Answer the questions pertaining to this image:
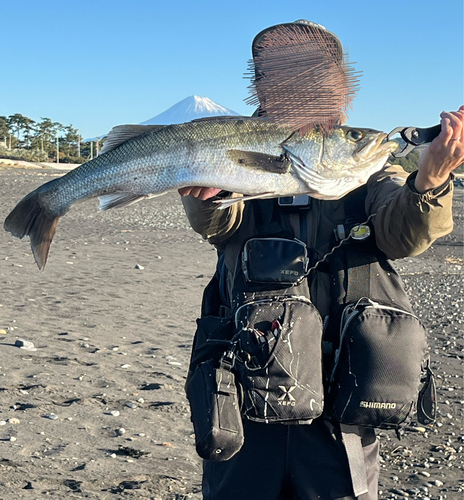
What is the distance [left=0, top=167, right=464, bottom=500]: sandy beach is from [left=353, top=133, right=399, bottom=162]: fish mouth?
3335 millimetres

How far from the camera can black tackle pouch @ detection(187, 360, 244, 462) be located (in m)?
2.80

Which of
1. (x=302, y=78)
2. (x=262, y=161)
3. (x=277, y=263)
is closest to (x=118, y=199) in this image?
(x=262, y=161)

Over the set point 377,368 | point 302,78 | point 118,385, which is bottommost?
point 118,385

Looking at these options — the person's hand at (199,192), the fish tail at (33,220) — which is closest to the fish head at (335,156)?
the person's hand at (199,192)

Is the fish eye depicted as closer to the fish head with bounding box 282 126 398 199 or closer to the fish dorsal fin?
the fish head with bounding box 282 126 398 199

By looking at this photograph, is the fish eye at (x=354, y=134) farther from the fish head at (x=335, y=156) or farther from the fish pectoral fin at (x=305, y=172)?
the fish pectoral fin at (x=305, y=172)

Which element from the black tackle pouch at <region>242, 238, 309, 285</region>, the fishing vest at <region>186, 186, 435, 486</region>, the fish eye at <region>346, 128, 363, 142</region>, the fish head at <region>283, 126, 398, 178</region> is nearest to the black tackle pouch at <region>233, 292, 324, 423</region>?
the fishing vest at <region>186, 186, 435, 486</region>

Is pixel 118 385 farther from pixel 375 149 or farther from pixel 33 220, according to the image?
pixel 375 149

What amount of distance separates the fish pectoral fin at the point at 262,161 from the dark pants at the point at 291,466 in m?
1.21

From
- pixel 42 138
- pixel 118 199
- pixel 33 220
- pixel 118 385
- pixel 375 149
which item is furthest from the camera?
pixel 42 138

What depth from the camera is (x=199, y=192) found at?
2.76 meters

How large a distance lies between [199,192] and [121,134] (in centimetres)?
43

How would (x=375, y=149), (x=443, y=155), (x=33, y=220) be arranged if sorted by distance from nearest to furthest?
(x=443, y=155) → (x=375, y=149) → (x=33, y=220)

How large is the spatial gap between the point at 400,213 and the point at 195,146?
0.92 m
